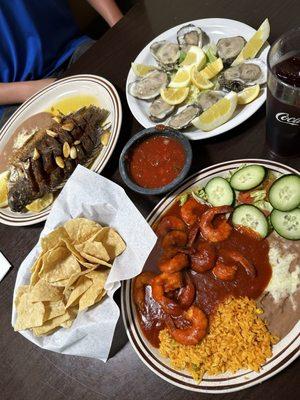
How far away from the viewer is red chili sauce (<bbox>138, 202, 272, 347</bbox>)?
66.6 inches

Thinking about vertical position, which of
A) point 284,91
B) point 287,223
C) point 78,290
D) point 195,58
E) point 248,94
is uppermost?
point 284,91

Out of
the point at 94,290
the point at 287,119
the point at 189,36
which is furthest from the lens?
the point at 189,36

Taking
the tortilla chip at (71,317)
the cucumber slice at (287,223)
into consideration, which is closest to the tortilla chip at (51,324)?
the tortilla chip at (71,317)

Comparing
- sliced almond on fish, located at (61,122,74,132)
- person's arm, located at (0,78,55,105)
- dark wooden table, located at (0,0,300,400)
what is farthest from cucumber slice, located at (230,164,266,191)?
person's arm, located at (0,78,55,105)

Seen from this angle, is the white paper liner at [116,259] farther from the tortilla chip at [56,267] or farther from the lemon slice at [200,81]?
the lemon slice at [200,81]

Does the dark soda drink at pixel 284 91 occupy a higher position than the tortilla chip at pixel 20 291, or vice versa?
the dark soda drink at pixel 284 91

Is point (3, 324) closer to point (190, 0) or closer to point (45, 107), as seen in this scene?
point (45, 107)

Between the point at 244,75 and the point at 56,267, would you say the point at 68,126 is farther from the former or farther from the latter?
the point at 244,75

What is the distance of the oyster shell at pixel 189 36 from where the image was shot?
232 cm

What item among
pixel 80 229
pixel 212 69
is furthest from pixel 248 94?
pixel 80 229

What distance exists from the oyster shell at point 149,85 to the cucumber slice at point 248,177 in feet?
2.31

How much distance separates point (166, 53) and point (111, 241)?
115 centimetres

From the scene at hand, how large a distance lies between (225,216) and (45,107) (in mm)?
1517

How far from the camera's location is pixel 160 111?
2195mm
